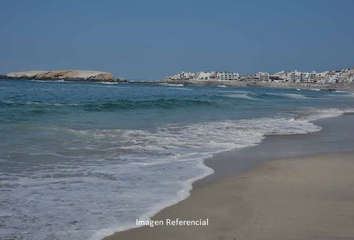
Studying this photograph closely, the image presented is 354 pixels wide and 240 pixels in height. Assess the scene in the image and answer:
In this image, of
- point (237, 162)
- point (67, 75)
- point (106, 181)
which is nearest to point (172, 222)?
point (106, 181)

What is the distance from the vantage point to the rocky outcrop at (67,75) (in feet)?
373

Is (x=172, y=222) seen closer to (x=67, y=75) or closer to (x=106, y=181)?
(x=106, y=181)

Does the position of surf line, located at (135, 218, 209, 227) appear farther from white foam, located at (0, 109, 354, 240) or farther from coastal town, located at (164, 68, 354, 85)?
coastal town, located at (164, 68, 354, 85)

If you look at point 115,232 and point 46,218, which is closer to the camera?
point 115,232

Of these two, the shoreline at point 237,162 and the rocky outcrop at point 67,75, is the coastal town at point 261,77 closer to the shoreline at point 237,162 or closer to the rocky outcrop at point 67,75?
the rocky outcrop at point 67,75

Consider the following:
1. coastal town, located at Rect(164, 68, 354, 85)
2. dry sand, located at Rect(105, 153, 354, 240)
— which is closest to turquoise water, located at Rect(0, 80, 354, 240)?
dry sand, located at Rect(105, 153, 354, 240)

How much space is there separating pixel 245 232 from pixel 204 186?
1791 millimetres

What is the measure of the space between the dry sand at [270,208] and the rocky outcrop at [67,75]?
4379 inches

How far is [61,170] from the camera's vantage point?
6035 millimetres

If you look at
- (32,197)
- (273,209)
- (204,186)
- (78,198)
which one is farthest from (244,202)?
(32,197)

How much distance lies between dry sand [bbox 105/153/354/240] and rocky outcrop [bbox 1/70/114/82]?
365 feet

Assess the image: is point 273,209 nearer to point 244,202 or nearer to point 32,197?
point 244,202

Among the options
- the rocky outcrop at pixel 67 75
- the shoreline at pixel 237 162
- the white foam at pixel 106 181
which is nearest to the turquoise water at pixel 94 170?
the white foam at pixel 106 181

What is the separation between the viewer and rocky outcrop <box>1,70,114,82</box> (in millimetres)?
113625
